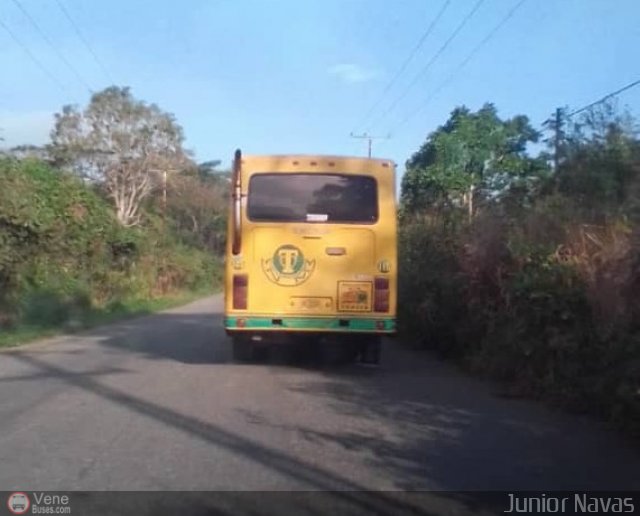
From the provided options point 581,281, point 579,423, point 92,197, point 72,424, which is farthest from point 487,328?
point 92,197

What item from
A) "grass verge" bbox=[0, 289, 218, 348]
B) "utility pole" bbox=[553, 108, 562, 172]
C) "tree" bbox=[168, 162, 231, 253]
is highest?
"tree" bbox=[168, 162, 231, 253]

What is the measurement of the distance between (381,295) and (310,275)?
110 cm

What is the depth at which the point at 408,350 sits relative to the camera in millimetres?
19438

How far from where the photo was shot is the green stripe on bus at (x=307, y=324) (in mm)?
14367

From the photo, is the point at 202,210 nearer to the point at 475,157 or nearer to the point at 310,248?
the point at 475,157

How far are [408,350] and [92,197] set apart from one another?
1735cm

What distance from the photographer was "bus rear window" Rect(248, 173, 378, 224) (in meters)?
14.7

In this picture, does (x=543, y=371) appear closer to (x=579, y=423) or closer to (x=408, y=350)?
(x=579, y=423)

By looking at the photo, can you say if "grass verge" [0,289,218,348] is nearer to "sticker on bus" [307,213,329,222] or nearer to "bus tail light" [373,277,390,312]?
"sticker on bus" [307,213,329,222]

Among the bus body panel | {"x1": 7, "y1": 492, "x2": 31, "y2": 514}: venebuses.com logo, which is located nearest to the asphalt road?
{"x1": 7, "y1": 492, "x2": 31, "y2": 514}: venebuses.com logo

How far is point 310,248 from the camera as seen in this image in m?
14.5

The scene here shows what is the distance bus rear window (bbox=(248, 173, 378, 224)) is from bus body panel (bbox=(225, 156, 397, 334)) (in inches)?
4.3

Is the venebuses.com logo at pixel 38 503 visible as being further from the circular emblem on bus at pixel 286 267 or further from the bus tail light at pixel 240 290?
the circular emblem on bus at pixel 286 267

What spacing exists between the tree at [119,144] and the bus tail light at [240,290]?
38.0 meters
